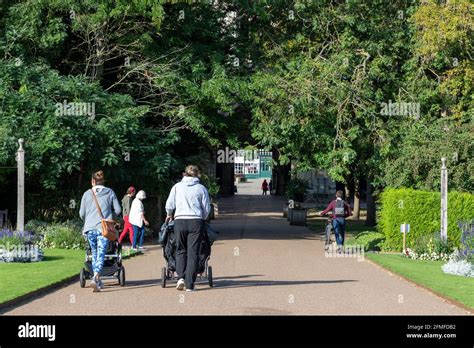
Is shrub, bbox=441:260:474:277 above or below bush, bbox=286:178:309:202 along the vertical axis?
below

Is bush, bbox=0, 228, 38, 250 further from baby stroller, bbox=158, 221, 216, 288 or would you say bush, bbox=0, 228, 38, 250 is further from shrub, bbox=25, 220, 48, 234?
baby stroller, bbox=158, 221, 216, 288

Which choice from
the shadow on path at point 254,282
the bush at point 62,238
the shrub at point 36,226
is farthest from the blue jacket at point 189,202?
the shrub at point 36,226

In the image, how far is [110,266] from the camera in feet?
54.3

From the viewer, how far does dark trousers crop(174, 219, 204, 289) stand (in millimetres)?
15250

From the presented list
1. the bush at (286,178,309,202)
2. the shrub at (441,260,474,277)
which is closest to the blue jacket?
the shrub at (441,260,474,277)

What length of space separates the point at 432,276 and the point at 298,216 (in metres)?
23.3

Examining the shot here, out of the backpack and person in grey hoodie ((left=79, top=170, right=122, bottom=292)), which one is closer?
person in grey hoodie ((left=79, top=170, right=122, bottom=292))

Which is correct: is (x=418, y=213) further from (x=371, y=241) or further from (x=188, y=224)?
(x=188, y=224)

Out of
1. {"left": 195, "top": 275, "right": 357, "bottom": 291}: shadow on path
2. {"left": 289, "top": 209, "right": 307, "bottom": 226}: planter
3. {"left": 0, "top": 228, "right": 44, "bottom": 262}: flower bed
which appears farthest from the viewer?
{"left": 289, "top": 209, "right": 307, "bottom": 226}: planter

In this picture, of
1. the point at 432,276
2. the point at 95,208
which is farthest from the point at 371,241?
the point at 95,208

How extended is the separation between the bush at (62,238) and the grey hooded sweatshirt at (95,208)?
416 inches

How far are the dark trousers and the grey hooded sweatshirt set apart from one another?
3.59ft

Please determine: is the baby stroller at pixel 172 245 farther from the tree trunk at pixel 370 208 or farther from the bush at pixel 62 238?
the tree trunk at pixel 370 208

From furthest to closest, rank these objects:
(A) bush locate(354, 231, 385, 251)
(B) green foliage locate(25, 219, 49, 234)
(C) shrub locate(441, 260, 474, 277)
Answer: (B) green foliage locate(25, 219, 49, 234) → (A) bush locate(354, 231, 385, 251) → (C) shrub locate(441, 260, 474, 277)
